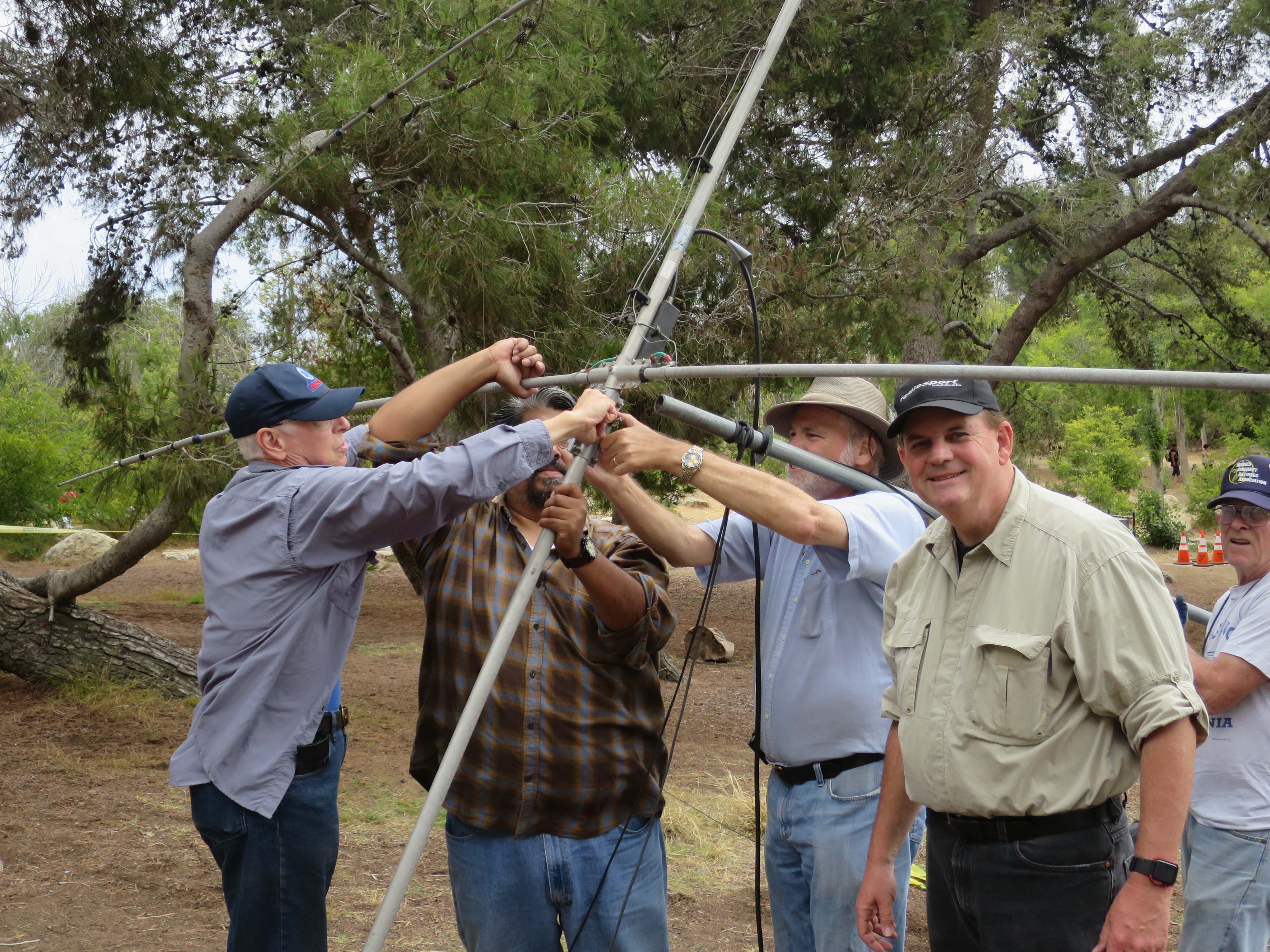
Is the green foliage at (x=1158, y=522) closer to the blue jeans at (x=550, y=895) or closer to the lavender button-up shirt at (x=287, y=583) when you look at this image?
the blue jeans at (x=550, y=895)

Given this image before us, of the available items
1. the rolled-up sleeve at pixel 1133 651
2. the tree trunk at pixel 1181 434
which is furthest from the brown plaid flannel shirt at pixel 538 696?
the tree trunk at pixel 1181 434

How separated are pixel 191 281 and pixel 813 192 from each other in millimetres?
5175

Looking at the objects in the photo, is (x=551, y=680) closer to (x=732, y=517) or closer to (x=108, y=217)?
(x=732, y=517)

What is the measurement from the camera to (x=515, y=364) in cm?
280

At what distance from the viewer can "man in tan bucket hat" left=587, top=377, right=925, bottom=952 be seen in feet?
8.51

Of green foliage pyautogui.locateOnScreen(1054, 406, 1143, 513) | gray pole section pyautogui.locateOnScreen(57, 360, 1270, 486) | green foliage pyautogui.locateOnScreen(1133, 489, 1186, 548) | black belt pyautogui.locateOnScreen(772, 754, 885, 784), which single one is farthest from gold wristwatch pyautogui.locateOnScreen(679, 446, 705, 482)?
green foliage pyautogui.locateOnScreen(1054, 406, 1143, 513)

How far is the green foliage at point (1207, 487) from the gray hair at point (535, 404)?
22643 mm

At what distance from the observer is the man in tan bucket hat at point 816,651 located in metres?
2.59

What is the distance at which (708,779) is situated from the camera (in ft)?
21.8

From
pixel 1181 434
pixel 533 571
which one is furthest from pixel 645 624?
pixel 1181 434

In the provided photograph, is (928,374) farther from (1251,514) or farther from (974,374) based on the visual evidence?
(1251,514)

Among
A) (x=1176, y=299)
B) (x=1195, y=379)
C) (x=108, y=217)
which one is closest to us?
(x=1195, y=379)

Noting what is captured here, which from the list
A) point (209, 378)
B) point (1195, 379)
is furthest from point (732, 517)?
point (209, 378)

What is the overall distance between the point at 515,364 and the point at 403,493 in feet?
2.22
